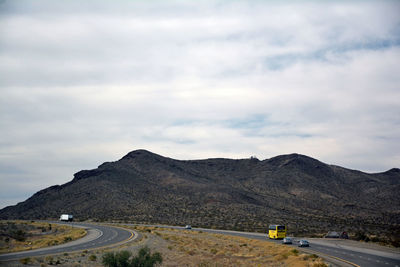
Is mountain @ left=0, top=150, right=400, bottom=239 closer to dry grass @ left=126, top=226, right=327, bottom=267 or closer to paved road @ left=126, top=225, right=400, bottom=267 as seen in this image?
dry grass @ left=126, top=226, right=327, bottom=267

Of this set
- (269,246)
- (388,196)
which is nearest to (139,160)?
(388,196)

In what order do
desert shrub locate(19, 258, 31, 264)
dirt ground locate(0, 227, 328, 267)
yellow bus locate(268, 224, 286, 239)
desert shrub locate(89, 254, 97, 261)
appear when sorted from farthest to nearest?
yellow bus locate(268, 224, 286, 239), desert shrub locate(89, 254, 97, 261), dirt ground locate(0, 227, 328, 267), desert shrub locate(19, 258, 31, 264)

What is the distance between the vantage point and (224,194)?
435 feet

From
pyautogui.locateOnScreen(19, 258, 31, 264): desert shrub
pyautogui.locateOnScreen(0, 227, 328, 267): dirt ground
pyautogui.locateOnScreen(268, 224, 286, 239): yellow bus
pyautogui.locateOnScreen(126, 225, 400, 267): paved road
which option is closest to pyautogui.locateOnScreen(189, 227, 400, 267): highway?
pyautogui.locateOnScreen(126, 225, 400, 267): paved road

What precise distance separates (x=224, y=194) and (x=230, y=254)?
307ft

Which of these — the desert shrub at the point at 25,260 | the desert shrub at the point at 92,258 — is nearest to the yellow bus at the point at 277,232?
the desert shrub at the point at 92,258

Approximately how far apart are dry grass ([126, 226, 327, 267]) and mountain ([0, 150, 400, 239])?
32.0m

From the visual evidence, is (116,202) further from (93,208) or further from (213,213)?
(213,213)

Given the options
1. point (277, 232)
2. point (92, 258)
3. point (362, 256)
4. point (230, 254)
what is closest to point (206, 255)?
point (230, 254)

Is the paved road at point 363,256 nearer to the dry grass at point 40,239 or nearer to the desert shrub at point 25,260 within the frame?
the desert shrub at point 25,260

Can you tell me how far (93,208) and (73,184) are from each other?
106 ft

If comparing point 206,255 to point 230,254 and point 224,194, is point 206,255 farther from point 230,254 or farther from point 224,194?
point 224,194

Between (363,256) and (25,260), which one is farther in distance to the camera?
(363,256)

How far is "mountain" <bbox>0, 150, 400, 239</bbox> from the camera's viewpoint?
9900 centimetres
